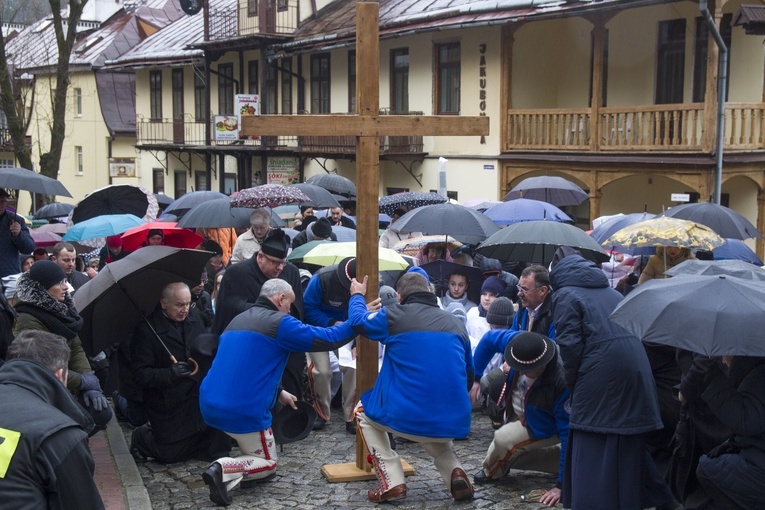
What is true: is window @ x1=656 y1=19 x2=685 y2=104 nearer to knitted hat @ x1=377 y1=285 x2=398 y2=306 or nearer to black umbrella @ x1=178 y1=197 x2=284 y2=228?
black umbrella @ x1=178 y1=197 x2=284 y2=228

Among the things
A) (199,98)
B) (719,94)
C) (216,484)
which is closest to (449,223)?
(216,484)

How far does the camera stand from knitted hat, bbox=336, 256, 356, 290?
748cm

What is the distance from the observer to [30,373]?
3.88 meters

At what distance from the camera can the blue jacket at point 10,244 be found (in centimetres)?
1028

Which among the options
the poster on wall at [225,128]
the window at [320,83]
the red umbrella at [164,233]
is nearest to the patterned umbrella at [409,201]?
the red umbrella at [164,233]

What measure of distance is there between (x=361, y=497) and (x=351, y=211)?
11190 millimetres

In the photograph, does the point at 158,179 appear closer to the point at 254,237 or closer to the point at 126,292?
the point at 254,237

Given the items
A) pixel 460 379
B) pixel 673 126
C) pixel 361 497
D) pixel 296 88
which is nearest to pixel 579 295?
pixel 460 379

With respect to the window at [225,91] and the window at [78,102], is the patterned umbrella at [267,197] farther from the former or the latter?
the window at [78,102]

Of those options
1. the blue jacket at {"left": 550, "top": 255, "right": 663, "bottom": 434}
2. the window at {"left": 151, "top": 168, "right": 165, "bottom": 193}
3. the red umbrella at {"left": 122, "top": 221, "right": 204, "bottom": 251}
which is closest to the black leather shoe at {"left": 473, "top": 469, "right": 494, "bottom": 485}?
the blue jacket at {"left": 550, "top": 255, "right": 663, "bottom": 434}

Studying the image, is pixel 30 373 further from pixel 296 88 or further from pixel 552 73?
pixel 296 88

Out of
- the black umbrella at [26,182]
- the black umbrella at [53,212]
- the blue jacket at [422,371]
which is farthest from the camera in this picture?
the black umbrella at [53,212]

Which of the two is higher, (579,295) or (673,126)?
(673,126)

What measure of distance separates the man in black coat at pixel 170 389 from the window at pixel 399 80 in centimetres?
1908
